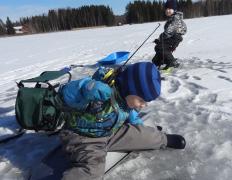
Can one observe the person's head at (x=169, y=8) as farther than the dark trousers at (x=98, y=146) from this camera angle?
Yes

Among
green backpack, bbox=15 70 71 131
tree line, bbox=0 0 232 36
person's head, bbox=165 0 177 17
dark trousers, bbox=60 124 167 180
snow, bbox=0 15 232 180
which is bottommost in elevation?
tree line, bbox=0 0 232 36

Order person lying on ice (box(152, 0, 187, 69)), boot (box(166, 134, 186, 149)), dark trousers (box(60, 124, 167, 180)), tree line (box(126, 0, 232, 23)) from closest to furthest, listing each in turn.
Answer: dark trousers (box(60, 124, 167, 180))
boot (box(166, 134, 186, 149))
person lying on ice (box(152, 0, 187, 69))
tree line (box(126, 0, 232, 23))

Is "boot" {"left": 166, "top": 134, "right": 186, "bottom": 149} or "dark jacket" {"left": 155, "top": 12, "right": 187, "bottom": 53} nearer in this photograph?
"boot" {"left": 166, "top": 134, "right": 186, "bottom": 149}

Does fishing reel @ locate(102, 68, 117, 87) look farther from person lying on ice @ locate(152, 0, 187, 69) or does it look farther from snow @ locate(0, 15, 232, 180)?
person lying on ice @ locate(152, 0, 187, 69)

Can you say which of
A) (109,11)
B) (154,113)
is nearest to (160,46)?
(154,113)

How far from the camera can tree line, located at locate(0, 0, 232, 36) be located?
1328 inches

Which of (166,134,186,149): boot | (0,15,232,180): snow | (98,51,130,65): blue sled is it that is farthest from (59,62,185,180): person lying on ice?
(98,51,130,65): blue sled

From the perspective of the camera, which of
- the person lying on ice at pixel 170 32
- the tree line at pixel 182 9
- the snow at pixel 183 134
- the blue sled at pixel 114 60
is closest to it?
the snow at pixel 183 134

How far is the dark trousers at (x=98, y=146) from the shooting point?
96.9 inches

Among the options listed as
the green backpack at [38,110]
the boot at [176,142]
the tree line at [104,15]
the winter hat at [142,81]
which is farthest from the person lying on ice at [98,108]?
the tree line at [104,15]

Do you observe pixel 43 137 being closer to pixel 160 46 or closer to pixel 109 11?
pixel 160 46

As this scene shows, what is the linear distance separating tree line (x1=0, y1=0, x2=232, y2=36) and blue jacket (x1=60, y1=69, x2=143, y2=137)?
1253 inches

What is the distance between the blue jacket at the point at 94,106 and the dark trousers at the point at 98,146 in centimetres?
7

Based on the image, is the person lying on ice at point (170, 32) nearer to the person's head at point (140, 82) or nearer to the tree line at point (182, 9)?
the person's head at point (140, 82)
